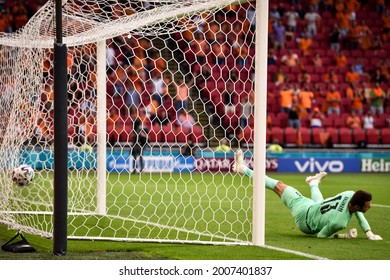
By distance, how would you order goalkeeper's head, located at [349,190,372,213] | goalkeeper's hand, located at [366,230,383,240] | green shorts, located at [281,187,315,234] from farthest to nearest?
green shorts, located at [281,187,315,234], goalkeeper's hand, located at [366,230,383,240], goalkeeper's head, located at [349,190,372,213]

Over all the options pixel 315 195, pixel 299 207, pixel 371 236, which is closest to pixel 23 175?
pixel 299 207

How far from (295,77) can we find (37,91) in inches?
655

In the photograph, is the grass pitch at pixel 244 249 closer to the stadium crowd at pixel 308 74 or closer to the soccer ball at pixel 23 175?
the soccer ball at pixel 23 175

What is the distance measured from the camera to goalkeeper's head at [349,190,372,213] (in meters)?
8.82

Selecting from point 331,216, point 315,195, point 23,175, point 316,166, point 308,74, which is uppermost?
point 308,74

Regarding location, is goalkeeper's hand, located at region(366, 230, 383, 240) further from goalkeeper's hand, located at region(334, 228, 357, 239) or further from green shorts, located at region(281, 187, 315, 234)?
green shorts, located at region(281, 187, 315, 234)

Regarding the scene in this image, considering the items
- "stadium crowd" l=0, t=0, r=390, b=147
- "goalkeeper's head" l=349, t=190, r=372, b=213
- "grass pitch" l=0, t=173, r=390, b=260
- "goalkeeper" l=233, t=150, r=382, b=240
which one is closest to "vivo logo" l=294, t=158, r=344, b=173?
"stadium crowd" l=0, t=0, r=390, b=147

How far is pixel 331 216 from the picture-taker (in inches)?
358

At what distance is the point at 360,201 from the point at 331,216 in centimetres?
40

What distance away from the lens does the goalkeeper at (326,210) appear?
895 centimetres

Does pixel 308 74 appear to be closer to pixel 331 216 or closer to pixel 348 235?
pixel 348 235

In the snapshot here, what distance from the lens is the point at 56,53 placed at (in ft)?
24.3

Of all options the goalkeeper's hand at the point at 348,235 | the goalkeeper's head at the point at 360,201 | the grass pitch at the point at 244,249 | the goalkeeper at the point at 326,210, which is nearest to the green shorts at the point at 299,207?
the goalkeeper at the point at 326,210
